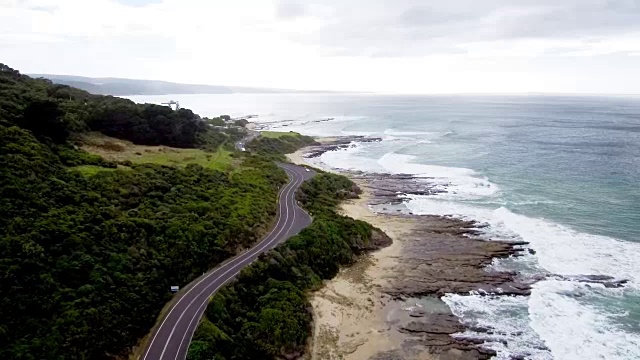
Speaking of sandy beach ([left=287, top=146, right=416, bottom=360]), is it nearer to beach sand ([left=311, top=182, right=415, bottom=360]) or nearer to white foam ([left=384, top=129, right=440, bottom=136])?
beach sand ([left=311, top=182, right=415, bottom=360])

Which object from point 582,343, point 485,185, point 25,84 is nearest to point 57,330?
point 582,343

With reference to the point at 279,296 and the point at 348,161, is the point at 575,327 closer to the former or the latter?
the point at 279,296

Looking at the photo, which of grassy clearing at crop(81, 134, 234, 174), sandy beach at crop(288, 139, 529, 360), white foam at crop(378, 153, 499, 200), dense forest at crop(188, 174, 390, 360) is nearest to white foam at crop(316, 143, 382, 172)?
white foam at crop(378, 153, 499, 200)

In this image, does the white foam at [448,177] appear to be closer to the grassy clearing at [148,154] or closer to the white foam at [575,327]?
the white foam at [575,327]

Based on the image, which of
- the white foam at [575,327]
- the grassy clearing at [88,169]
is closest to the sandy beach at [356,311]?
the white foam at [575,327]

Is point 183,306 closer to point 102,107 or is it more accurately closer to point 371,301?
point 371,301

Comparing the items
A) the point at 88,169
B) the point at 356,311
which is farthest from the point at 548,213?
the point at 88,169
